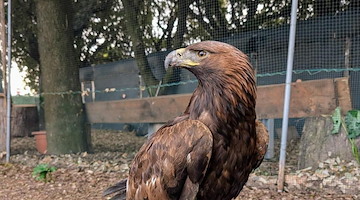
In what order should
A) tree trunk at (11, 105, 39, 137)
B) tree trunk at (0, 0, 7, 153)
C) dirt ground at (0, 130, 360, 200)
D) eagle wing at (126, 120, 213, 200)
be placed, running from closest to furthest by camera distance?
eagle wing at (126, 120, 213, 200) < dirt ground at (0, 130, 360, 200) < tree trunk at (0, 0, 7, 153) < tree trunk at (11, 105, 39, 137)

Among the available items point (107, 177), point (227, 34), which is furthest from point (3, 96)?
point (227, 34)

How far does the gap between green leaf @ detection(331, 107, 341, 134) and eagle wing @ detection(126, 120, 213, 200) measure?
2576mm

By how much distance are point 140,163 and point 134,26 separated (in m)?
5.46

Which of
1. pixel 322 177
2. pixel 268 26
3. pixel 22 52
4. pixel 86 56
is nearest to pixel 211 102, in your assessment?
pixel 322 177

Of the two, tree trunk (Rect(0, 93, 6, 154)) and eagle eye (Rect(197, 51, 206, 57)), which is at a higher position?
eagle eye (Rect(197, 51, 206, 57))

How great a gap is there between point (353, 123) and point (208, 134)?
2837 millimetres

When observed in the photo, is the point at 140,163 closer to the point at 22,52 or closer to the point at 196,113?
the point at 196,113

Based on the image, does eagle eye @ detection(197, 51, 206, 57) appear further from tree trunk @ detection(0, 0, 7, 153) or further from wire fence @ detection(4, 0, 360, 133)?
tree trunk @ detection(0, 0, 7, 153)

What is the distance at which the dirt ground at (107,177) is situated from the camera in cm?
408

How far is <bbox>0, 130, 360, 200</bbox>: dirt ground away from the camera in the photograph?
408cm

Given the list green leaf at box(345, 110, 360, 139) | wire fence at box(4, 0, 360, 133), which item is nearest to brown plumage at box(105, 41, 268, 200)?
green leaf at box(345, 110, 360, 139)

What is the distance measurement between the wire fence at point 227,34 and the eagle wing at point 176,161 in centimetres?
319

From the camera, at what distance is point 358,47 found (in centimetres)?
611

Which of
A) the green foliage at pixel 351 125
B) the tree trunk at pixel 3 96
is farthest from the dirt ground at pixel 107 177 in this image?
the tree trunk at pixel 3 96
